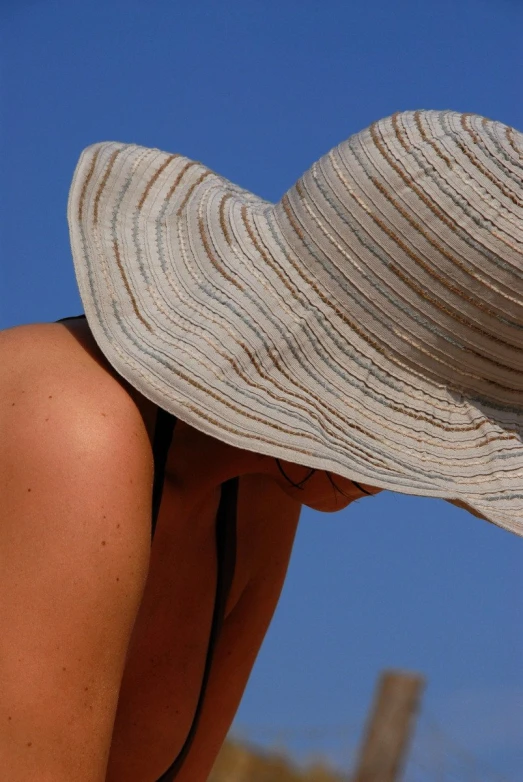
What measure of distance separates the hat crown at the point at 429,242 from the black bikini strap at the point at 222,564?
1.34 ft

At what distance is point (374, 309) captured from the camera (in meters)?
1.63

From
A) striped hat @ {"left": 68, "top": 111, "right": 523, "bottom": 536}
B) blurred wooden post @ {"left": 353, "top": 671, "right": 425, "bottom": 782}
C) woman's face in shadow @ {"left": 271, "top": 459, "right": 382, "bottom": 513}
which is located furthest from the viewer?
blurred wooden post @ {"left": 353, "top": 671, "right": 425, "bottom": 782}

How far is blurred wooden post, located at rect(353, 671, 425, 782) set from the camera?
4.54m

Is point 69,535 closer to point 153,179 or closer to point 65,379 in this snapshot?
point 65,379

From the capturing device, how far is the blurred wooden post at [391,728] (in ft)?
14.9

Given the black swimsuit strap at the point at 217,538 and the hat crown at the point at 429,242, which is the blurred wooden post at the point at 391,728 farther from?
the hat crown at the point at 429,242

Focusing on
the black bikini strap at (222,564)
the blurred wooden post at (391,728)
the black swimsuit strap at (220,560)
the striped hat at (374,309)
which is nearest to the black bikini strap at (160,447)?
the black swimsuit strap at (220,560)

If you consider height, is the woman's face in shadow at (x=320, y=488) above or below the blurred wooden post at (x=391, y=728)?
above

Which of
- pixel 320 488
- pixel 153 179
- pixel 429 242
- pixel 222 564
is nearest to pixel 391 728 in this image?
pixel 222 564

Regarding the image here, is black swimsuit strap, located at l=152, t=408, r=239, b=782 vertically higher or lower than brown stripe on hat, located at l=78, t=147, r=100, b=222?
lower

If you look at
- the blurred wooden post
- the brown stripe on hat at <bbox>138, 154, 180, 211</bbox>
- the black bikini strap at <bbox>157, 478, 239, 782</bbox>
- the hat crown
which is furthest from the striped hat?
the blurred wooden post

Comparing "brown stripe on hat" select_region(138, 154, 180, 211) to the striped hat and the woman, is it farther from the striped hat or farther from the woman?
the striped hat

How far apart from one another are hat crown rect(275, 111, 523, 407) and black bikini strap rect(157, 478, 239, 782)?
0.41 meters

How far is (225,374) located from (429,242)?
319 mm
